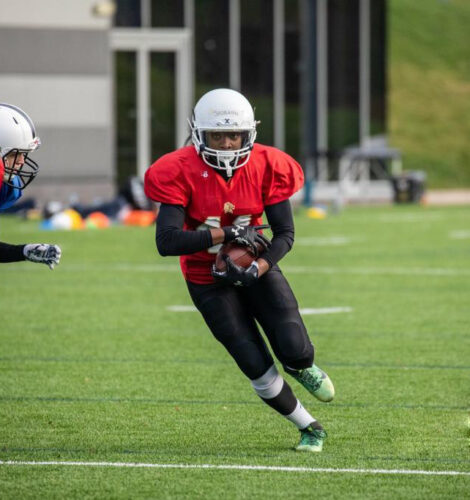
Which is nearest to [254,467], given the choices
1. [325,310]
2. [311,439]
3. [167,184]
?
[311,439]

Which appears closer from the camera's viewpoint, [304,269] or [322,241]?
[304,269]

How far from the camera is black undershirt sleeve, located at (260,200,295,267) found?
6574 millimetres

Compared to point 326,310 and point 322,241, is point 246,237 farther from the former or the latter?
point 322,241

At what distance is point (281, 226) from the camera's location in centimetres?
665

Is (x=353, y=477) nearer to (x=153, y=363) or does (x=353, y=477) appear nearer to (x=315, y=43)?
(x=153, y=363)

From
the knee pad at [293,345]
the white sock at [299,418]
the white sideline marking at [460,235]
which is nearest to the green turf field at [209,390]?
the white sock at [299,418]

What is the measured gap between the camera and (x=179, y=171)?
6.53 metres

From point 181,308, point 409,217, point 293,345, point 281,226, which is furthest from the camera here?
point 409,217

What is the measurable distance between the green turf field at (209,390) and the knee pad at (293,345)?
0.48m

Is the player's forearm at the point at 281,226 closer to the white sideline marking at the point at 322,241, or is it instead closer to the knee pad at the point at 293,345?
the knee pad at the point at 293,345

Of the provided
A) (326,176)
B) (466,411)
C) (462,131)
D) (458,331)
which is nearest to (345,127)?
(326,176)

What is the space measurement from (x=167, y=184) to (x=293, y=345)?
105cm

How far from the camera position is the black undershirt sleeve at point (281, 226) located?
657 centimetres

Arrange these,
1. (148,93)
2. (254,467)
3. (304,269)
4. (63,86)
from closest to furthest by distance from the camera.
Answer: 1. (254,467)
2. (304,269)
3. (63,86)
4. (148,93)
